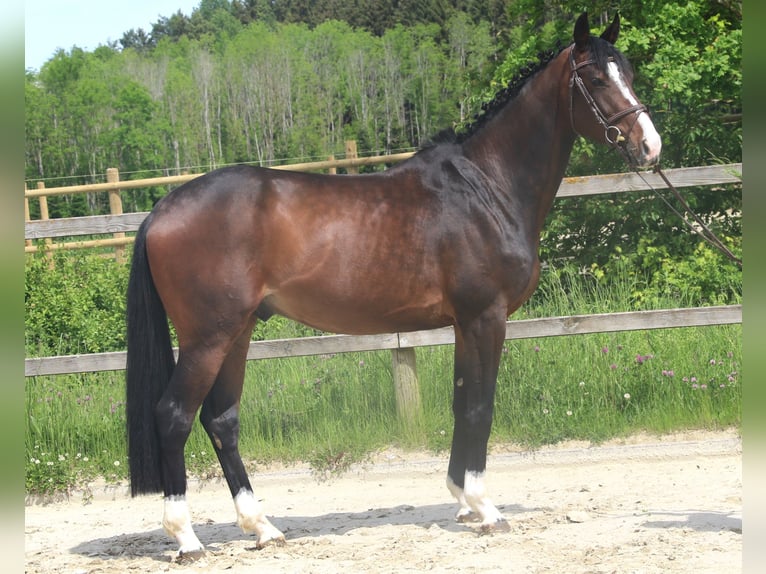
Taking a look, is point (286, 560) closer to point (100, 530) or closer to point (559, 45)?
point (100, 530)

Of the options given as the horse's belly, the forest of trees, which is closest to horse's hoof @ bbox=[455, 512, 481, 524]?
the horse's belly

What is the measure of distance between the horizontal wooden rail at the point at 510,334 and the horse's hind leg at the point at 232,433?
134cm

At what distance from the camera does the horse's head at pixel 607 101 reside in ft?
13.0

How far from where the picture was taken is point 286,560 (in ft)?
13.1

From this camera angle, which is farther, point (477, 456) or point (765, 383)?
point (477, 456)

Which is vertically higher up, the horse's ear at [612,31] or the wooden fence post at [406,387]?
the horse's ear at [612,31]

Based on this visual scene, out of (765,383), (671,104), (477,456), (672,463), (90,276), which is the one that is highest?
(671,104)

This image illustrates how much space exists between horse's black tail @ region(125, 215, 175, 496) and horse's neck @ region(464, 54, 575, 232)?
1.84 metres

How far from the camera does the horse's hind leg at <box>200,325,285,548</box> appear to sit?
4.25 meters

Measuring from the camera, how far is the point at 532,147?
4.40 metres

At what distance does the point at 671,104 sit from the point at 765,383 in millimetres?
7198

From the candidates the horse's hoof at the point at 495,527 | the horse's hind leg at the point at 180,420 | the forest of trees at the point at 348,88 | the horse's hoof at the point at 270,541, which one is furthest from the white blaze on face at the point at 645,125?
the forest of trees at the point at 348,88

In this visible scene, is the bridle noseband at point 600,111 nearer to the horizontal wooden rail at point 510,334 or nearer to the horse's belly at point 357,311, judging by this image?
the horse's belly at point 357,311

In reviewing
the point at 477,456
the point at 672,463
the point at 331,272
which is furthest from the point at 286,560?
the point at 672,463
